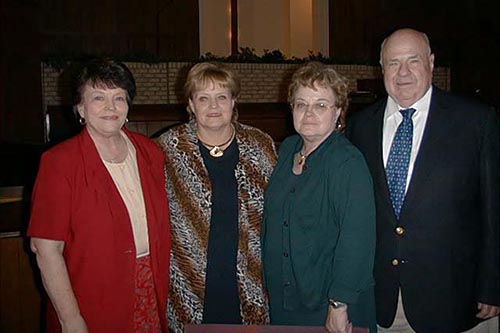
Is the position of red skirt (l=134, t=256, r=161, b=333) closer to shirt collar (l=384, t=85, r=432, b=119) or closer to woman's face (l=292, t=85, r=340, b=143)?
woman's face (l=292, t=85, r=340, b=143)

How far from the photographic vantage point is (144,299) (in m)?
2.09

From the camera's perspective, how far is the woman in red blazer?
190 centimetres

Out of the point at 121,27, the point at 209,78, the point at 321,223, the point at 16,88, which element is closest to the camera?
the point at 321,223

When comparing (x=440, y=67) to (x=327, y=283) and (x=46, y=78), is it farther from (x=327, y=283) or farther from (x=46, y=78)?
(x=327, y=283)

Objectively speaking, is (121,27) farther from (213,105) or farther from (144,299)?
(144,299)

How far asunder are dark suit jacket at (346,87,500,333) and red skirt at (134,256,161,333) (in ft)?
2.76

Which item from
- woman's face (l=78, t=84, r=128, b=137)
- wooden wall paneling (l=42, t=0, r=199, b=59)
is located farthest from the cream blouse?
wooden wall paneling (l=42, t=0, r=199, b=59)

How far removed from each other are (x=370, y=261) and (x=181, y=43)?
31.5ft

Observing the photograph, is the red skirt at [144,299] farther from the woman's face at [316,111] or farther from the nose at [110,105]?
the woman's face at [316,111]

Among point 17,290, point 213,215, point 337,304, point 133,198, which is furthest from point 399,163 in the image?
point 17,290

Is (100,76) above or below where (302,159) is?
above

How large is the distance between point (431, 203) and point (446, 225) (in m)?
0.10

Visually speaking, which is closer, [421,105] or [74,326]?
[74,326]

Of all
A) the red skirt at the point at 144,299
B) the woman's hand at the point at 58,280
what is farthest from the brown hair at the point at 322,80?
the woman's hand at the point at 58,280
